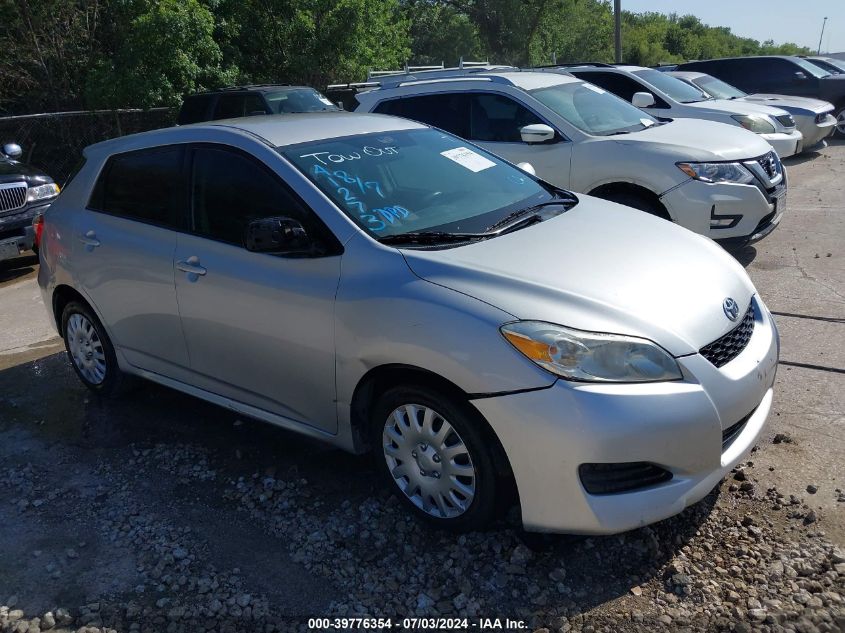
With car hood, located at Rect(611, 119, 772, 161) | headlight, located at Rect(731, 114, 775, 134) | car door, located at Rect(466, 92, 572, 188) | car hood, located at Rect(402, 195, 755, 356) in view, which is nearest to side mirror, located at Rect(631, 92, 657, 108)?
car hood, located at Rect(611, 119, 772, 161)

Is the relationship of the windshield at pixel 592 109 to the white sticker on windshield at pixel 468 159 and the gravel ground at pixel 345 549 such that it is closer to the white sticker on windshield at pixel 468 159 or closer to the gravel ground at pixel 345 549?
the white sticker on windshield at pixel 468 159

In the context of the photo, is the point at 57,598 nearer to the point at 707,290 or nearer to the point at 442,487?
the point at 442,487

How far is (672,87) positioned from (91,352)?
968 cm

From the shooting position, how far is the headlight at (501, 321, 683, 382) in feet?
9.77

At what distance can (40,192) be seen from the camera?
9547mm

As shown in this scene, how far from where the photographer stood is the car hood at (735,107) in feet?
37.0

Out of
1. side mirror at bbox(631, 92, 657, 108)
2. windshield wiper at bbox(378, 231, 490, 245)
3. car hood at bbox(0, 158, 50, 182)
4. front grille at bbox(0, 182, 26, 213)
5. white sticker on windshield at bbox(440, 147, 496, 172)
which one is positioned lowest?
front grille at bbox(0, 182, 26, 213)

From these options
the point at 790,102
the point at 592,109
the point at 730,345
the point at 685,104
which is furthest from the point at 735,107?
the point at 730,345

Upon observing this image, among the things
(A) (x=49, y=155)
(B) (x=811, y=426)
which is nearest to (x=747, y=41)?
(A) (x=49, y=155)

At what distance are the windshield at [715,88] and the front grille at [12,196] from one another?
10.5 metres

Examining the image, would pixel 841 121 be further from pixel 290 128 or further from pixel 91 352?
pixel 91 352

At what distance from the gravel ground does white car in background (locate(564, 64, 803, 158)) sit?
23.8ft

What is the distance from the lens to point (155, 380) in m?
4.78

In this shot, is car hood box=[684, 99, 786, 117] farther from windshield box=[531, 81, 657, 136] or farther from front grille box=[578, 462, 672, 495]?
front grille box=[578, 462, 672, 495]
